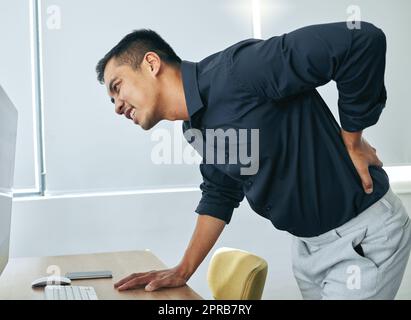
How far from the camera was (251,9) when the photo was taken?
2938 millimetres

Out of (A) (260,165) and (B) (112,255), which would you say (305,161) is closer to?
(A) (260,165)

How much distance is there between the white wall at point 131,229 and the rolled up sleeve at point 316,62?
1512 millimetres

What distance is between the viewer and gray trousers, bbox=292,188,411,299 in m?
1.37

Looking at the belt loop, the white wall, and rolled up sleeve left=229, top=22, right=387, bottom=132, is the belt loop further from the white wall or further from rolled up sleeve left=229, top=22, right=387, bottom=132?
the white wall

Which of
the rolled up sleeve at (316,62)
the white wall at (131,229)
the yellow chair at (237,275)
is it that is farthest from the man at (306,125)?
the white wall at (131,229)

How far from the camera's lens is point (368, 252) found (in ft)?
4.52

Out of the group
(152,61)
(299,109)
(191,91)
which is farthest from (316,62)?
(152,61)

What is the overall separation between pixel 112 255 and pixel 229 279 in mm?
675

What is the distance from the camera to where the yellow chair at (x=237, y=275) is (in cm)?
143

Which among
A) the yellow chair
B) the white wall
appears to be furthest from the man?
the white wall

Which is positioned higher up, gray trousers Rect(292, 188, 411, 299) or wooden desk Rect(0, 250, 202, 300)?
gray trousers Rect(292, 188, 411, 299)

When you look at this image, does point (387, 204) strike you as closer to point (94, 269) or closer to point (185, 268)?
point (185, 268)
